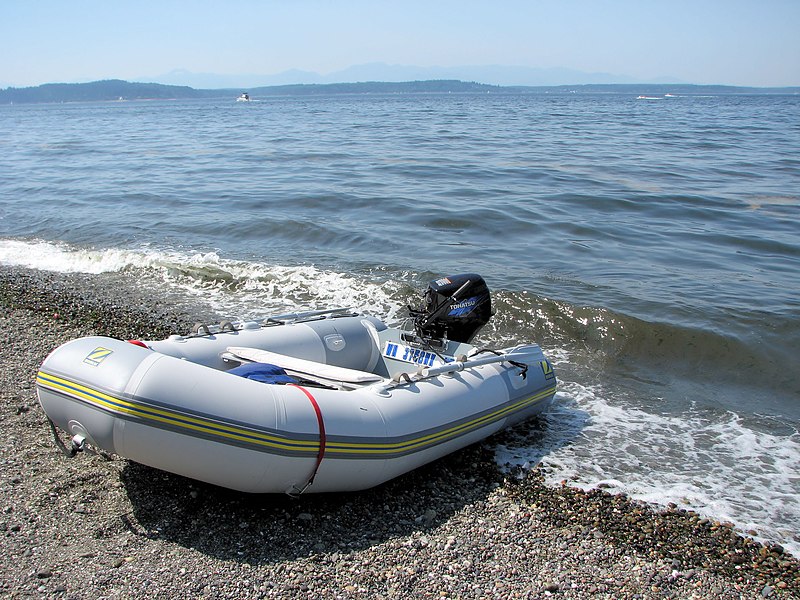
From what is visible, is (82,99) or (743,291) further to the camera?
(82,99)

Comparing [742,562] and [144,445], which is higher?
[144,445]

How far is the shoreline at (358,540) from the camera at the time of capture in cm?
338

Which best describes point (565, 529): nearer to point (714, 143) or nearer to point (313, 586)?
point (313, 586)

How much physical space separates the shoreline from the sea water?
42 cm

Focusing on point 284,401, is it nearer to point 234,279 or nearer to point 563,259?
point 234,279

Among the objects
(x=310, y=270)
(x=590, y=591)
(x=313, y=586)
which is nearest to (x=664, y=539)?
(x=590, y=591)

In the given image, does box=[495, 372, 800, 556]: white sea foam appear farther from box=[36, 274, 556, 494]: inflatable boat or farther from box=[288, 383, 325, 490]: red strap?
box=[288, 383, 325, 490]: red strap

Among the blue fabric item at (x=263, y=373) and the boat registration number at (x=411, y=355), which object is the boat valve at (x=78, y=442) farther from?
the boat registration number at (x=411, y=355)

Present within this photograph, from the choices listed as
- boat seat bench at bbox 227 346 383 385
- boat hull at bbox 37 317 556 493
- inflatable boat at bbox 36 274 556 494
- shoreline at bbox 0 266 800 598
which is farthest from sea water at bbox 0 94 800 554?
boat seat bench at bbox 227 346 383 385

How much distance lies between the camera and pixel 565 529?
12.9ft

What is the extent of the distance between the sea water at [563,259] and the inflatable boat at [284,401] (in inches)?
22.3

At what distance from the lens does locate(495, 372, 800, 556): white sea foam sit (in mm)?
4344

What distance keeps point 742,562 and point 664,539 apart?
391 mm

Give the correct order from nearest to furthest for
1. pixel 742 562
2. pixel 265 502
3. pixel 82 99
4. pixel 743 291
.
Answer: pixel 742 562 < pixel 265 502 < pixel 743 291 < pixel 82 99
